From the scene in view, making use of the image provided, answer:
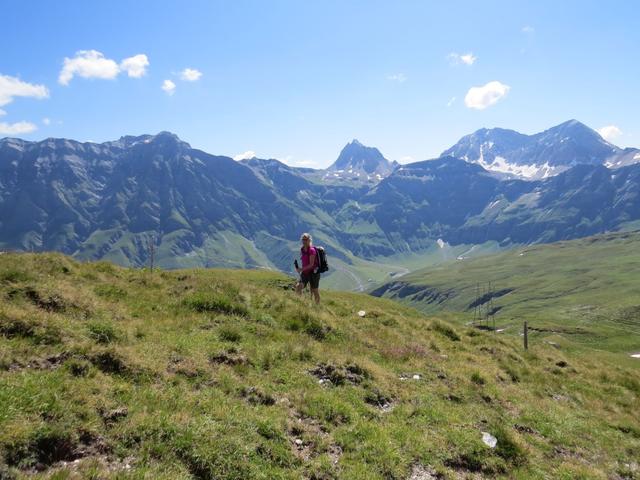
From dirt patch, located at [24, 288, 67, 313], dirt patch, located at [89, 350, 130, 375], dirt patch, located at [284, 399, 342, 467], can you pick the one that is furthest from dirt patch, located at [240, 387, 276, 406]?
dirt patch, located at [24, 288, 67, 313]

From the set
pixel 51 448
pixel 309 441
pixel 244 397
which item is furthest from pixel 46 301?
pixel 309 441

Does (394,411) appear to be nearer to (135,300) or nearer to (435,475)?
(435,475)

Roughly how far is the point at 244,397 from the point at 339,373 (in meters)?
4.13

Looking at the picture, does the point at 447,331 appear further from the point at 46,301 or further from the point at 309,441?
the point at 46,301

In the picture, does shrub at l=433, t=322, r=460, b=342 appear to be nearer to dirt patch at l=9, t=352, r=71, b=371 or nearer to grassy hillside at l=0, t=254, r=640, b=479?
grassy hillside at l=0, t=254, r=640, b=479

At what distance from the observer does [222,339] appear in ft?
52.7

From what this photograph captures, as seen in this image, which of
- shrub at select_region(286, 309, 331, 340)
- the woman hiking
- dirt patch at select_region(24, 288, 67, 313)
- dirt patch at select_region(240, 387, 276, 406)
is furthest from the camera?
the woman hiking

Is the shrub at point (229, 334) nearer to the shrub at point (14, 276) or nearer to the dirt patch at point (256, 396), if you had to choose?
the dirt patch at point (256, 396)

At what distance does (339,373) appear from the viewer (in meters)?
15.4

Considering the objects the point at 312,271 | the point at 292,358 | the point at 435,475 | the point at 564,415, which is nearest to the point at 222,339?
the point at 292,358

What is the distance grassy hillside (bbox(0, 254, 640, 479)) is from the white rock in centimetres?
21

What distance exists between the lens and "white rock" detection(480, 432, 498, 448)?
13.3 meters

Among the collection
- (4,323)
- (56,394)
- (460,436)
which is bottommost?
(460,436)

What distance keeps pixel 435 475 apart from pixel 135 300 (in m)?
12.8
